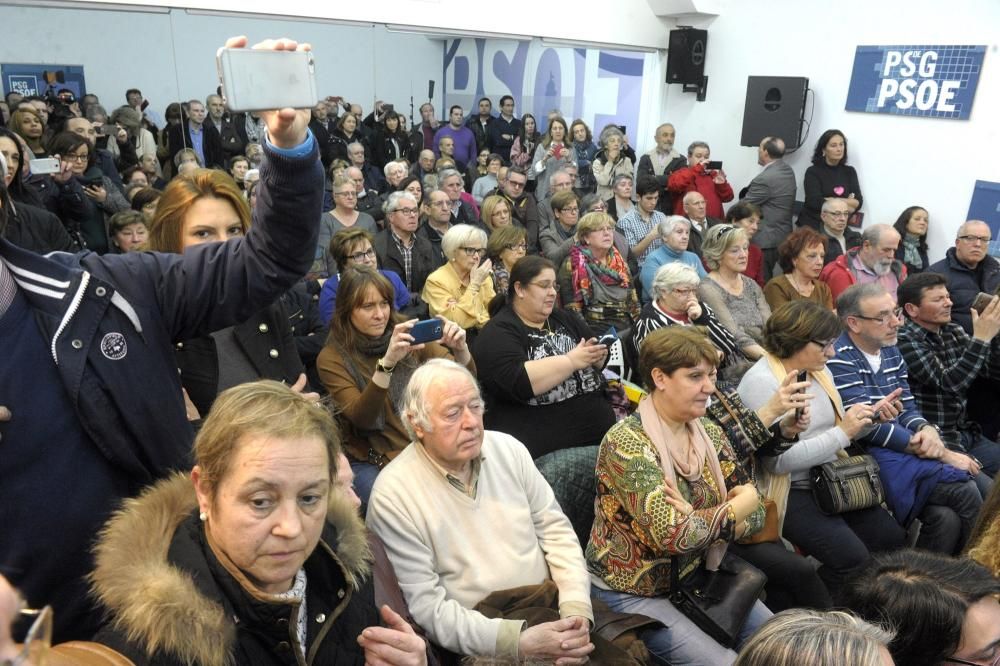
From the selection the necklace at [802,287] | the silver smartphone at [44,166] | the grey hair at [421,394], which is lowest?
the necklace at [802,287]

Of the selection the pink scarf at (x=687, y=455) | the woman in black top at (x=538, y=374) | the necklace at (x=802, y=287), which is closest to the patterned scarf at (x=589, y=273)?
the necklace at (x=802, y=287)

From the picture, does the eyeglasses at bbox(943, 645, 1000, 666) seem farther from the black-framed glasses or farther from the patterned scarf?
the black-framed glasses

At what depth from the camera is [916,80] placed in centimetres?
687

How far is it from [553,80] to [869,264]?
5.48 m

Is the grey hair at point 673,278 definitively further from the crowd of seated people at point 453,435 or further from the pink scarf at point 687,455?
the pink scarf at point 687,455

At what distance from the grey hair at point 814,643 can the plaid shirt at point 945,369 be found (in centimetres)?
251

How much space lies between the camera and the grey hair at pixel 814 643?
4.24 feet

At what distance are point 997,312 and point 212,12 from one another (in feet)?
18.8

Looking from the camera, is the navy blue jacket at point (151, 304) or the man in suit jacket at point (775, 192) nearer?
the navy blue jacket at point (151, 304)

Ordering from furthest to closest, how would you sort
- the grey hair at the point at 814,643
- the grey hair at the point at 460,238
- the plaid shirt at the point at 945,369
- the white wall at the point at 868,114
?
the white wall at the point at 868,114
the grey hair at the point at 460,238
the plaid shirt at the point at 945,369
the grey hair at the point at 814,643

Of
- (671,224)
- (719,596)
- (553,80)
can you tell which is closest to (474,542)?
(719,596)

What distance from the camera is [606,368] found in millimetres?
3660

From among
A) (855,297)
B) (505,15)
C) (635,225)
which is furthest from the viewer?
(505,15)

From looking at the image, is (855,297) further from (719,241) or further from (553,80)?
(553,80)
